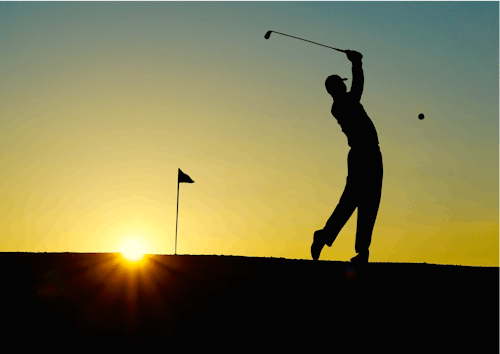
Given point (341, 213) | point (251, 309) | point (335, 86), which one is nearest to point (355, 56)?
point (335, 86)

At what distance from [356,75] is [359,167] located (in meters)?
1.50

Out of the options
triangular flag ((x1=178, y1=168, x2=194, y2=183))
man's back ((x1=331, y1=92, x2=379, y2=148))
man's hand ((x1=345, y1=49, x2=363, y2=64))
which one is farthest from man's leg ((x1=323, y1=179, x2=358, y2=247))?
triangular flag ((x1=178, y1=168, x2=194, y2=183))

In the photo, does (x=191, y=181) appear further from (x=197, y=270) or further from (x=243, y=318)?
(x=243, y=318)

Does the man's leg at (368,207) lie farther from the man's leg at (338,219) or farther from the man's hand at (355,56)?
the man's hand at (355,56)

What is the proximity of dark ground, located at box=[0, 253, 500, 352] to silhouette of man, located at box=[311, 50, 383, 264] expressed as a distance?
0.73 meters

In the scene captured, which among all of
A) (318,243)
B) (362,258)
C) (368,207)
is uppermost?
(368,207)

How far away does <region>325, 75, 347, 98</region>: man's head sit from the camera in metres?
10.6

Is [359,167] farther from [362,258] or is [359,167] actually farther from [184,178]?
[184,178]

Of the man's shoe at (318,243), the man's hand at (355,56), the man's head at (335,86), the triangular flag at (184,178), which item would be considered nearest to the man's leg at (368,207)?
the man's shoe at (318,243)

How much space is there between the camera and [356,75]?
10234 millimetres

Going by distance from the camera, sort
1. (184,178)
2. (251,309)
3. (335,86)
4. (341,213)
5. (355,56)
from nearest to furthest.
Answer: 1. (251,309)
2. (355,56)
3. (341,213)
4. (335,86)
5. (184,178)

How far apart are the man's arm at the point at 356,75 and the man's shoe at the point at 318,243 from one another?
2323mm

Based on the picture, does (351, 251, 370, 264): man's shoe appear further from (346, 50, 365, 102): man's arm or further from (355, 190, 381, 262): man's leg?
(346, 50, 365, 102): man's arm

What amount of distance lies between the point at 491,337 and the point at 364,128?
16.1 feet
